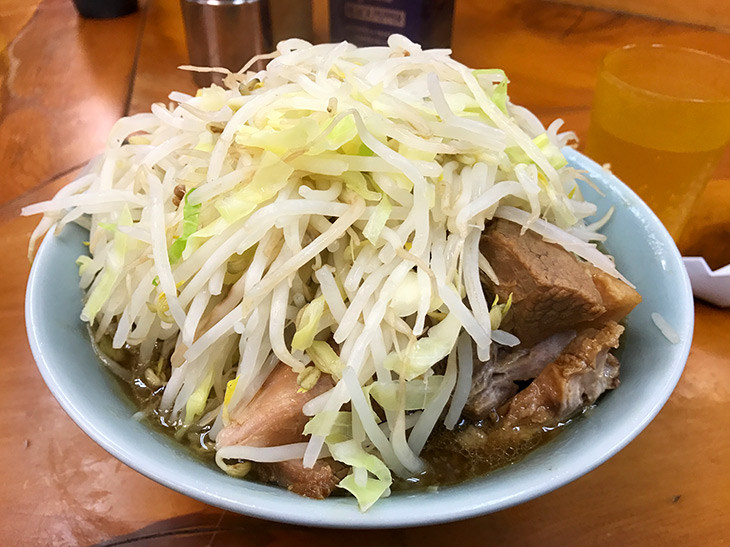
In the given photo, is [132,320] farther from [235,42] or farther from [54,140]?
[235,42]

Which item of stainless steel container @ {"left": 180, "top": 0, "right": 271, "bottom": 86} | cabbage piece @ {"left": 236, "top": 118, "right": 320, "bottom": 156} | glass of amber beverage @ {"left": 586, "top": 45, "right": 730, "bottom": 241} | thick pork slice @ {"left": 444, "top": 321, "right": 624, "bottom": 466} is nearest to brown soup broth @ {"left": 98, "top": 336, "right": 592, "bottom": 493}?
thick pork slice @ {"left": 444, "top": 321, "right": 624, "bottom": 466}

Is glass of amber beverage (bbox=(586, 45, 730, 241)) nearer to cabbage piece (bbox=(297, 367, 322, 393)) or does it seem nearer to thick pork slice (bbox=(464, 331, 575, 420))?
thick pork slice (bbox=(464, 331, 575, 420))

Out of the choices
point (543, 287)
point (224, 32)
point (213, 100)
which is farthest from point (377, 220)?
point (224, 32)

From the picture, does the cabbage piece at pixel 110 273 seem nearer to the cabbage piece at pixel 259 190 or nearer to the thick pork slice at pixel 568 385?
the cabbage piece at pixel 259 190

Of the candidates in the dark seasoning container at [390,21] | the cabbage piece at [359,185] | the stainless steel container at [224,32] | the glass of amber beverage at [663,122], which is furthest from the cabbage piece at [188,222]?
the dark seasoning container at [390,21]

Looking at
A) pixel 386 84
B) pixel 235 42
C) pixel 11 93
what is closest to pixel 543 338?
pixel 386 84

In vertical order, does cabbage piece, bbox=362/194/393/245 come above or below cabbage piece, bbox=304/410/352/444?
above

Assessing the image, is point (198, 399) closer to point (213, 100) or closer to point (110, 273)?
point (110, 273)
